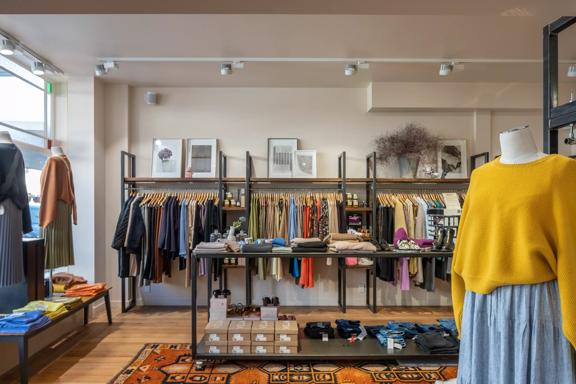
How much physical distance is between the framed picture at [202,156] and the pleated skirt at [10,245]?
2030 mm

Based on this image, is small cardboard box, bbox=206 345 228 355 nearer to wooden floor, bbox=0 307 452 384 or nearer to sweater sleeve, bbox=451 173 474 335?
wooden floor, bbox=0 307 452 384

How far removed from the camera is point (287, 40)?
328 centimetres

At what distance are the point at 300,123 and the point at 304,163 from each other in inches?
23.0

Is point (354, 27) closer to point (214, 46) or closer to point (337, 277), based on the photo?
point (214, 46)

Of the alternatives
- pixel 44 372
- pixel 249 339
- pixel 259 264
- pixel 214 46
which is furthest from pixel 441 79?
pixel 44 372

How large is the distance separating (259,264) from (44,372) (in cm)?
227

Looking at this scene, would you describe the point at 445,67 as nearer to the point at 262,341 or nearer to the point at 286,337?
the point at 286,337

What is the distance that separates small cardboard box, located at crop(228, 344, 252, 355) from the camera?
2.81 metres

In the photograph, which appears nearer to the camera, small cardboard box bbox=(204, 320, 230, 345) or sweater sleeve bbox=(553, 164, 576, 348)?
sweater sleeve bbox=(553, 164, 576, 348)

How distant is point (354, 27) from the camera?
3.05 meters

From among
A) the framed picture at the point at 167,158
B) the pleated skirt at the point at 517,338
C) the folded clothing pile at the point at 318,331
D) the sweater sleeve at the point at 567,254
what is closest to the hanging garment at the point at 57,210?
the framed picture at the point at 167,158

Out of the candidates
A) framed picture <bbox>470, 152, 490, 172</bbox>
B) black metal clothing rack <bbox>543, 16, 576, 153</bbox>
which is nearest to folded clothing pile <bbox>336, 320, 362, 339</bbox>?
black metal clothing rack <bbox>543, 16, 576, 153</bbox>

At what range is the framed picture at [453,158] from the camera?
4.58 metres

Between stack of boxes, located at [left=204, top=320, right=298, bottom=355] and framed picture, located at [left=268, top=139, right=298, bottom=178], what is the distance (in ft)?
7.25
